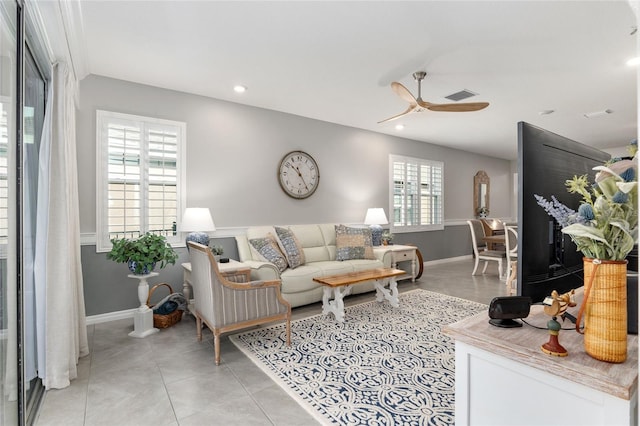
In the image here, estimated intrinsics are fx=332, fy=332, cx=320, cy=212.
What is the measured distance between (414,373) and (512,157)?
8.15m

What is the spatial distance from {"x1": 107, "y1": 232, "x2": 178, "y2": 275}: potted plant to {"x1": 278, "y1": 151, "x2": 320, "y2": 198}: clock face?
6.89 feet

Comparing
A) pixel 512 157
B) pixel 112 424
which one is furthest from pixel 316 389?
pixel 512 157

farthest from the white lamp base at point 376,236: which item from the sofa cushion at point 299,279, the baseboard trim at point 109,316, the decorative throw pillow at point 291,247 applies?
the baseboard trim at point 109,316

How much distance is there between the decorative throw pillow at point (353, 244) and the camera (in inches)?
188

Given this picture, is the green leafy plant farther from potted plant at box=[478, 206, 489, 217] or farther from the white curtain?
the white curtain

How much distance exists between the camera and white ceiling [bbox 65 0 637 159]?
247 cm

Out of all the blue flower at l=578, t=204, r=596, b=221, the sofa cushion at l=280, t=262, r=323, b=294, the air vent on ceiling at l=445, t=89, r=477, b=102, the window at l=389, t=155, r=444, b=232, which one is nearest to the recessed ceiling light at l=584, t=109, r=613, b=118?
the air vent on ceiling at l=445, t=89, r=477, b=102

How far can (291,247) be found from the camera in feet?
14.2

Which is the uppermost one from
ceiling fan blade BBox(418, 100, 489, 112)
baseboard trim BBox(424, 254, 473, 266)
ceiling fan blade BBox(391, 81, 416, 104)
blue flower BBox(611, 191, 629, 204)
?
ceiling fan blade BBox(391, 81, 416, 104)

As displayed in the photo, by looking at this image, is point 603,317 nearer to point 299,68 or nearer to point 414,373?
point 414,373

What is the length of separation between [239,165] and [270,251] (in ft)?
4.31

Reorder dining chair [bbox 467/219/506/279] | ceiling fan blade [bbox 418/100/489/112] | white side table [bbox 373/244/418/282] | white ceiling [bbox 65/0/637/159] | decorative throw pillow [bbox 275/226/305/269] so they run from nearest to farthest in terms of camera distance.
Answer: white ceiling [bbox 65/0/637/159], ceiling fan blade [bbox 418/100/489/112], decorative throw pillow [bbox 275/226/305/269], white side table [bbox 373/244/418/282], dining chair [bbox 467/219/506/279]

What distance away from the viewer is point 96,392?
7.30ft

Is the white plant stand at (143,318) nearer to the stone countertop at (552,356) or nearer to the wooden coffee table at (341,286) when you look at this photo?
the wooden coffee table at (341,286)
